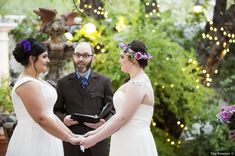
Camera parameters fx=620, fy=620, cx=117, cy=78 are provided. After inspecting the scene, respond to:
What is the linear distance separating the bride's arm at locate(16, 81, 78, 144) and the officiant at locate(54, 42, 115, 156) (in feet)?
3.35

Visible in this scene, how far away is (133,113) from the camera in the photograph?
5.03m

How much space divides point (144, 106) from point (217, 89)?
18.8ft

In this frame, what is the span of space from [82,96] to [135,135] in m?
1.01

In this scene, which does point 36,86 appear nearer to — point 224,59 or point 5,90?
point 5,90

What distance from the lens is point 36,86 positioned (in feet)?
15.4

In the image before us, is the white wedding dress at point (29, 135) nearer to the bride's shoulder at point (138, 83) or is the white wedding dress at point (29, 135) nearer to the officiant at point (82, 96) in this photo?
the bride's shoulder at point (138, 83)

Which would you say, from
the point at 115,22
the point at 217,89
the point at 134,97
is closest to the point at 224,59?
the point at 217,89

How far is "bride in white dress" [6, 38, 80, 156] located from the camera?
4.69 m

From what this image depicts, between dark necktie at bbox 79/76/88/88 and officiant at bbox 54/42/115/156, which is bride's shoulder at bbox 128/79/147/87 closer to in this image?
officiant at bbox 54/42/115/156

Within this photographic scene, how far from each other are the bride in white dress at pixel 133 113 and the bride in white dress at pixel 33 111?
476 mm

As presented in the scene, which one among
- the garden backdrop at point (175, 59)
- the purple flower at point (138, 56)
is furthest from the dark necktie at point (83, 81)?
the garden backdrop at point (175, 59)

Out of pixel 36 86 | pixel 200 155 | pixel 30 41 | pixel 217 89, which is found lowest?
pixel 200 155

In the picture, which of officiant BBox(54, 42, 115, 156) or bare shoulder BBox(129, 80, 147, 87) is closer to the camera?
bare shoulder BBox(129, 80, 147, 87)

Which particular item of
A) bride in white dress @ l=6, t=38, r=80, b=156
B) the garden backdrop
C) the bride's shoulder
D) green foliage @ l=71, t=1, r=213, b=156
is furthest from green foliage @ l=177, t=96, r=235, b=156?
bride in white dress @ l=6, t=38, r=80, b=156
